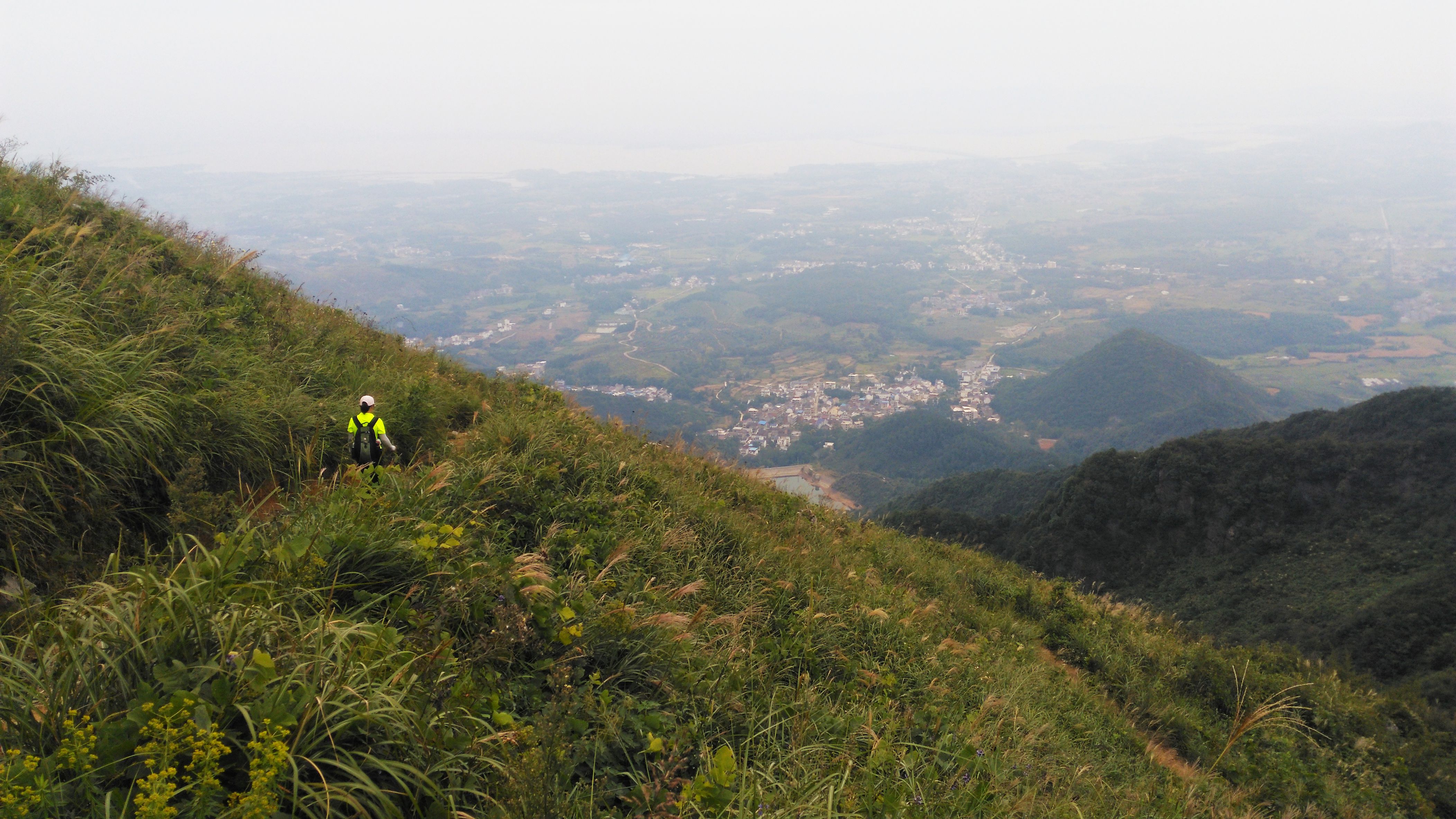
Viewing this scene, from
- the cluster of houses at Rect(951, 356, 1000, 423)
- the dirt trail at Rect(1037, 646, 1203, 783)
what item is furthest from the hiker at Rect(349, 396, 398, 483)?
the cluster of houses at Rect(951, 356, 1000, 423)

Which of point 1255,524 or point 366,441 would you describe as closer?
point 366,441

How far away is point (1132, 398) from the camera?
269 ft

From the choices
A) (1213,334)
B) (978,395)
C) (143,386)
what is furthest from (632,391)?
(1213,334)

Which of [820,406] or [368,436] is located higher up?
[368,436]

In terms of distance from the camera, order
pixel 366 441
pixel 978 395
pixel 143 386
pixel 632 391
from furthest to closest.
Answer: pixel 978 395, pixel 632 391, pixel 366 441, pixel 143 386

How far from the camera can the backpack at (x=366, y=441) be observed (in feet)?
16.4

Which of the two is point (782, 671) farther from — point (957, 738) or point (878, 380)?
point (878, 380)

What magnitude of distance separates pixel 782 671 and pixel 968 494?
3731cm

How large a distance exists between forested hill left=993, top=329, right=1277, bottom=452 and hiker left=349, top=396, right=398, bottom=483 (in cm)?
7740

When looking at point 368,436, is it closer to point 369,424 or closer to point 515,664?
point 369,424

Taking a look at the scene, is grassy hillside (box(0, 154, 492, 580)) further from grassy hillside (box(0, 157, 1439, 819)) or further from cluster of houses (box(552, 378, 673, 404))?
cluster of houses (box(552, 378, 673, 404))

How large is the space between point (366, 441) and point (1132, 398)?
315ft

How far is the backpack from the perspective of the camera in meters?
5.00

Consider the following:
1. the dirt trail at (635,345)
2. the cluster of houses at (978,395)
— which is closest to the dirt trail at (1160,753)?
the cluster of houses at (978,395)
